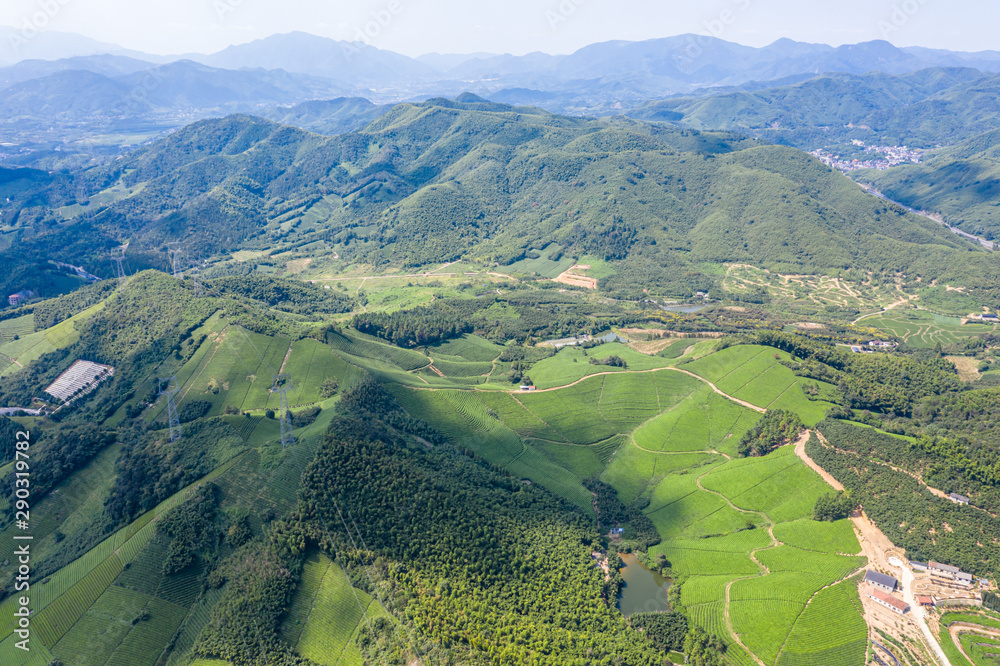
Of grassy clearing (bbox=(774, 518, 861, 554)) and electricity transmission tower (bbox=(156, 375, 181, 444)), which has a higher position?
electricity transmission tower (bbox=(156, 375, 181, 444))

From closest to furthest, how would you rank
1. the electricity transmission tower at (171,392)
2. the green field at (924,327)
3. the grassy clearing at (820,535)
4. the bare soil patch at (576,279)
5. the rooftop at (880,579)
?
1. the rooftop at (880,579)
2. the grassy clearing at (820,535)
3. the electricity transmission tower at (171,392)
4. the green field at (924,327)
5. the bare soil patch at (576,279)

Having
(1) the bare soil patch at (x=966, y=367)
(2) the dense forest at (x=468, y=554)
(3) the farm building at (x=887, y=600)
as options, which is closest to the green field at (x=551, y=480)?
(3) the farm building at (x=887, y=600)

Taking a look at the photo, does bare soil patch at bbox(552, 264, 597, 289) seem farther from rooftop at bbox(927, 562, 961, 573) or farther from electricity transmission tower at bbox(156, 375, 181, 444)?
rooftop at bbox(927, 562, 961, 573)

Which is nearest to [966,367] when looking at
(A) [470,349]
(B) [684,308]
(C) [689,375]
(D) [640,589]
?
(B) [684,308]

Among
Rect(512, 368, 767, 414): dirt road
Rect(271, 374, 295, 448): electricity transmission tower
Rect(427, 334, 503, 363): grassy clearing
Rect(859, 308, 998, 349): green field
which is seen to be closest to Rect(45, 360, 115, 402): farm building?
Rect(271, 374, 295, 448): electricity transmission tower

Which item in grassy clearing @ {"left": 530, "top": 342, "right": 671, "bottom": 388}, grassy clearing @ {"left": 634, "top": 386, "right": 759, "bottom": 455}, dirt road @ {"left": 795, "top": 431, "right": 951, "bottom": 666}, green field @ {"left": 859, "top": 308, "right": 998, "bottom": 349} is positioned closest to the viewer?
dirt road @ {"left": 795, "top": 431, "right": 951, "bottom": 666}

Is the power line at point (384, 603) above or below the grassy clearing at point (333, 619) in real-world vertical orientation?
above

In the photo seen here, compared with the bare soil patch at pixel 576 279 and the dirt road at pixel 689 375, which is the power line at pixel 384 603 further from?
the bare soil patch at pixel 576 279
